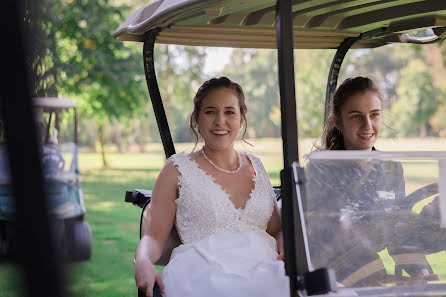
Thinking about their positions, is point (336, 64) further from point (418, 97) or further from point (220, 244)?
point (418, 97)

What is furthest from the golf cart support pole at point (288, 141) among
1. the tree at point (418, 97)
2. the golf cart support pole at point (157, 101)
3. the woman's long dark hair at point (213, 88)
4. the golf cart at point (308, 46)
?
the tree at point (418, 97)

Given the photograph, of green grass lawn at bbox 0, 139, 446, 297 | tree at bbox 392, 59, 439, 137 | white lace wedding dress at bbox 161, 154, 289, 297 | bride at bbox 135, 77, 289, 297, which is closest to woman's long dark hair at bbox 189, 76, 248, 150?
bride at bbox 135, 77, 289, 297

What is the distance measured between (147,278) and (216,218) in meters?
0.38

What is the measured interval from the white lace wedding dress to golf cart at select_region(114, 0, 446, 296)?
0.21 meters

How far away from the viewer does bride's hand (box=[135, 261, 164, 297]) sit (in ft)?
6.63

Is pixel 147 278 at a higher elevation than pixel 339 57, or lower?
lower

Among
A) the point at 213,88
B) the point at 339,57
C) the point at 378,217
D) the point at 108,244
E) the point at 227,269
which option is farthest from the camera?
the point at 108,244

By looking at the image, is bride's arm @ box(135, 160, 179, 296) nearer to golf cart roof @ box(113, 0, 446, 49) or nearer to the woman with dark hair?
golf cart roof @ box(113, 0, 446, 49)

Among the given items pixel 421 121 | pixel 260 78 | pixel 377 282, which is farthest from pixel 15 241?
pixel 260 78

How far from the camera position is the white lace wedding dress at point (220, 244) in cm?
194

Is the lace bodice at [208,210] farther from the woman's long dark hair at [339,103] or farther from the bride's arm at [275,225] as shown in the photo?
the woman's long dark hair at [339,103]

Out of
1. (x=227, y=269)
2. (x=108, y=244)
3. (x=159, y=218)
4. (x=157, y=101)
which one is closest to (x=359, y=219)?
(x=227, y=269)

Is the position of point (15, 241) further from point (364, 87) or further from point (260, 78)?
point (260, 78)

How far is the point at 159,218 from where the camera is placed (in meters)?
2.26
